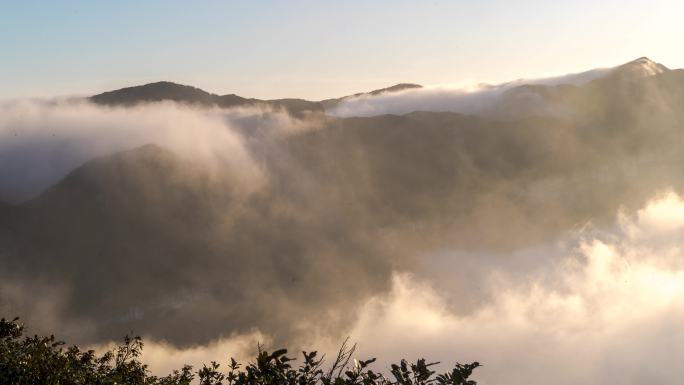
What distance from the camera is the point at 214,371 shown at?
75.0 ft

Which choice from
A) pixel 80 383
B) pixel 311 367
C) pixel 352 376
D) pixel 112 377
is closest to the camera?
pixel 352 376

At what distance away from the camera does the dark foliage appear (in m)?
16.7

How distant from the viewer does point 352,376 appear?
16500mm

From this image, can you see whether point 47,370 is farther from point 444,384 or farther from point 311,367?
point 444,384

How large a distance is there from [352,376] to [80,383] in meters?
9.46

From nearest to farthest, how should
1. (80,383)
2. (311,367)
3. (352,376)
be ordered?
(352,376) < (311,367) < (80,383)

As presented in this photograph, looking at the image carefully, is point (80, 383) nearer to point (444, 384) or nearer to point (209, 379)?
point (209, 379)

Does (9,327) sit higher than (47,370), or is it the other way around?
(9,327)

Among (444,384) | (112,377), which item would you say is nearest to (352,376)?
(444,384)

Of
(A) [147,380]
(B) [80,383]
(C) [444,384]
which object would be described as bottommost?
(C) [444,384]

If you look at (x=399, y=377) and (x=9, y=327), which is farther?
(x=9, y=327)

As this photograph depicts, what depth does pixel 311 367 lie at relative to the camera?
1761cm

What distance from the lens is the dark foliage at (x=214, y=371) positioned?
54.7ft

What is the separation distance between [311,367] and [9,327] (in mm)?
12784
